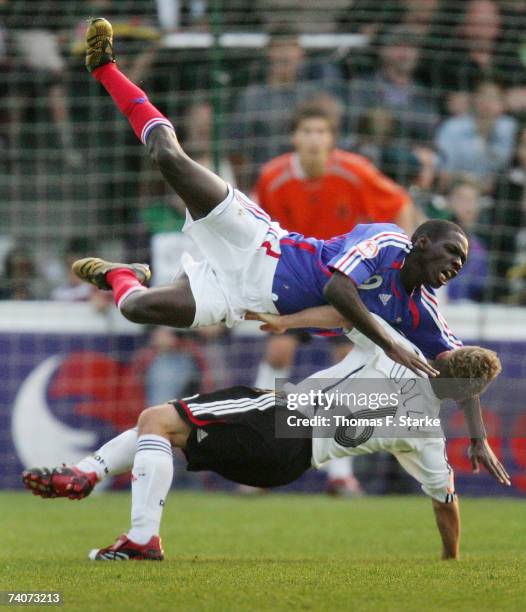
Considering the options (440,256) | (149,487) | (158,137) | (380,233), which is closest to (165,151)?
(158,137)

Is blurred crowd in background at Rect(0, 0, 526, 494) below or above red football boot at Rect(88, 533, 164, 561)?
above

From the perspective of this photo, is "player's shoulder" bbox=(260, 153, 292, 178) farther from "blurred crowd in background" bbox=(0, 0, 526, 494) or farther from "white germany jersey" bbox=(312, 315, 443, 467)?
"white germany jersey" bbox=(312, 315, 443, 467)

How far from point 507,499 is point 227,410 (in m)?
4.76

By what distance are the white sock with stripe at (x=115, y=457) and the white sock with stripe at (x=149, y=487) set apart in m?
0.32

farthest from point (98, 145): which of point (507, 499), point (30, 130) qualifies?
point (507, 499)

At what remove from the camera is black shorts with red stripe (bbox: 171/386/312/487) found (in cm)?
594

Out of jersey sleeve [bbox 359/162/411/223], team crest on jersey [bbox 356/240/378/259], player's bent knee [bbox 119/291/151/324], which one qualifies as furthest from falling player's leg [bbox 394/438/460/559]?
jersey sleeve [bbox 359/162/411/223]

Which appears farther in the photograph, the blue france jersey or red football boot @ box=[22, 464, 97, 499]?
the blue france jersey

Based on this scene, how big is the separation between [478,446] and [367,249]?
1.14 m

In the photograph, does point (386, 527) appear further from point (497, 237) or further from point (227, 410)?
point (497, 237)

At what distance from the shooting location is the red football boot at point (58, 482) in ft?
19.3

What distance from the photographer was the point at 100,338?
10.7 metres

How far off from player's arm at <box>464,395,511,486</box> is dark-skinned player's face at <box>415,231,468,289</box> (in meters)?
0.65

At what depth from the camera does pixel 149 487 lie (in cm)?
587
